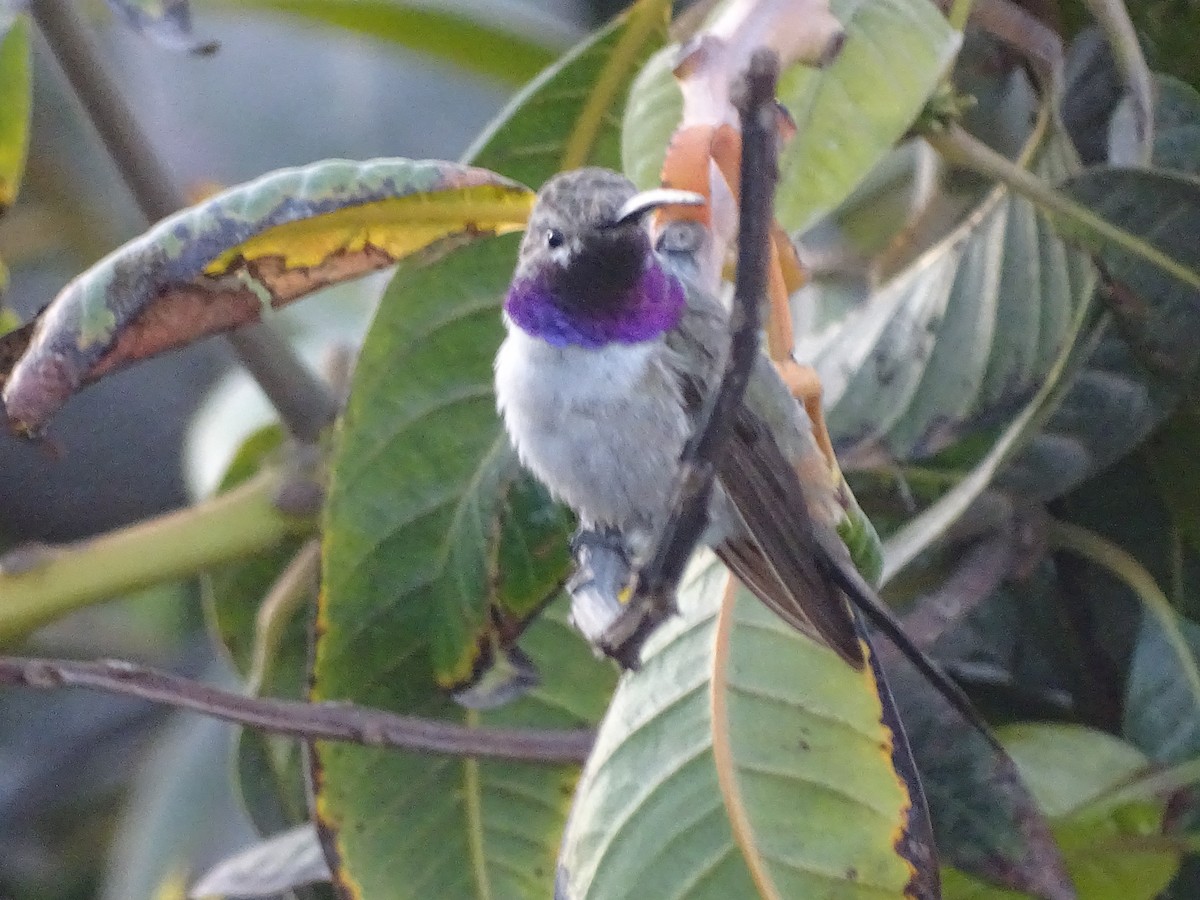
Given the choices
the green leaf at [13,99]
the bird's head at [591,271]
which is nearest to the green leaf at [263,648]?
the green leaf at [13,99]

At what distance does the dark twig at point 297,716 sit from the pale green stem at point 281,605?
0.32 meters

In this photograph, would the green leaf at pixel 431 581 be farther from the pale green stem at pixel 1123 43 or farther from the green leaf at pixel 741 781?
the pale green stem at pixel 1123 43

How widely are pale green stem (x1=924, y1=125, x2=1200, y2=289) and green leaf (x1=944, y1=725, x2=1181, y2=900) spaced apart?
1.12 ft

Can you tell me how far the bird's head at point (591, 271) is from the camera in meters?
0.71

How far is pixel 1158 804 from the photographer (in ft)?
2.79

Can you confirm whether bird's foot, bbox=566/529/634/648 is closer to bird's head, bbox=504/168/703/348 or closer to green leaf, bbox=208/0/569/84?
bird's head, bbox=504/168/703/348

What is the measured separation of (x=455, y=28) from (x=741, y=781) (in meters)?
1.12

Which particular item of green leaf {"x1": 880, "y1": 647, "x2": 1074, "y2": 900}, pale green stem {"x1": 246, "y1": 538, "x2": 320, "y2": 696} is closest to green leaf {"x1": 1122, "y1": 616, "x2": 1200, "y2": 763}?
green leaf {"x1": 880, "y1": 647, "x2": 1074, "y2": 900}

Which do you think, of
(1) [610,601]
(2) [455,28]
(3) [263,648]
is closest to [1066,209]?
(1) [610,601]

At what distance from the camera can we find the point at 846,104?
76 cm

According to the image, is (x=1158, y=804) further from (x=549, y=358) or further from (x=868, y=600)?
(x=549, y=358)

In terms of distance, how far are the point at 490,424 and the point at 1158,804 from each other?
548mm

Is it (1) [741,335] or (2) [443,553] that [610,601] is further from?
(1) [741,335]

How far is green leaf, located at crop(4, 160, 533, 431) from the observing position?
60 cm
